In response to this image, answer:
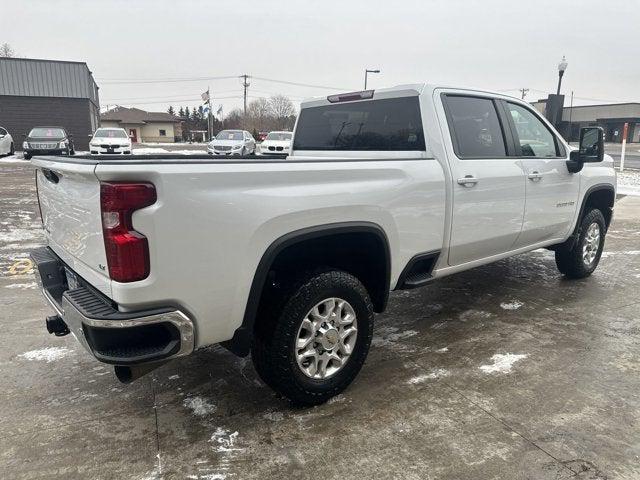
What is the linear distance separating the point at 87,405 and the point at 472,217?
9.62 ft

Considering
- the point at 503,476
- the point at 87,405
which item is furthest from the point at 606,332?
the point at 87,405

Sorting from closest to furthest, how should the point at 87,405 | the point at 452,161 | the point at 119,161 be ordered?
the point at 119,161 → the point at 87,405 → the point at 452,161

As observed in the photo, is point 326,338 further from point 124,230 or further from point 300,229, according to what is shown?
point 124,230

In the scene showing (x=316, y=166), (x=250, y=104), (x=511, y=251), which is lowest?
(x=511, y=251)

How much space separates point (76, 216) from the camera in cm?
251

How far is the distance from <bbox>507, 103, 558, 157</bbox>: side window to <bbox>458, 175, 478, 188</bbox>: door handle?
3.22 ft

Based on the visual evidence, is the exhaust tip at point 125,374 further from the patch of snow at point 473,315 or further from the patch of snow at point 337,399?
the patch of snow at point 473,315

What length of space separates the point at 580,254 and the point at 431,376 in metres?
3.03

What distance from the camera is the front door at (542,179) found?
4.42 meters

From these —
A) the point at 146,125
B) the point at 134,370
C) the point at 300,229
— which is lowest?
the point at 134,370

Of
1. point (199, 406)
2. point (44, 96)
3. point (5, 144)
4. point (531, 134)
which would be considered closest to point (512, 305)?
point (531, 134)

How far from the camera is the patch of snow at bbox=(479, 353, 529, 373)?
3.52 meters

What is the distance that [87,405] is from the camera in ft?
9.96

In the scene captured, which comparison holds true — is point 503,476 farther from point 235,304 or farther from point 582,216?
point 582,216
